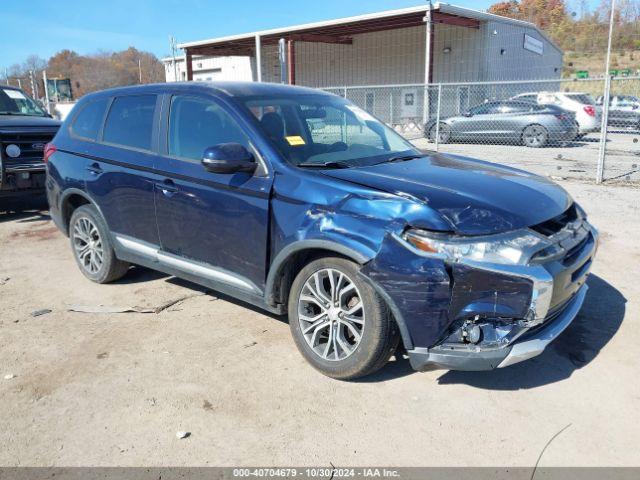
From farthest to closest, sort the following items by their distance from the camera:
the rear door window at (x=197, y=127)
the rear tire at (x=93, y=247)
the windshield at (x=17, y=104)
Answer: the windshield at (x=17, y=104)
the rear tire at (x=93, y=247)
the rear door window at (x=197, y=127)

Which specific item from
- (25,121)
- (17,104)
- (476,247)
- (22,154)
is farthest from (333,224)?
(17,104)

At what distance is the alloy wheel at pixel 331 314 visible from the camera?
10.8 ft

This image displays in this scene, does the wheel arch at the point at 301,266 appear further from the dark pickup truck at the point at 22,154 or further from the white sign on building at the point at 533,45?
the white sign on building at the point at 533,45

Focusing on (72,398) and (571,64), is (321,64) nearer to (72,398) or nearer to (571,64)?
(72,398)

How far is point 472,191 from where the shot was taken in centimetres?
325

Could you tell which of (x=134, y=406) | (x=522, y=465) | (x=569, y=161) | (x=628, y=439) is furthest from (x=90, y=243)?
(x=569, y=161)

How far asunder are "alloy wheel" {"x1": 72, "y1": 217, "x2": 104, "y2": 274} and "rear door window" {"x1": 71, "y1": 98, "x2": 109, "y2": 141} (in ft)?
2.66

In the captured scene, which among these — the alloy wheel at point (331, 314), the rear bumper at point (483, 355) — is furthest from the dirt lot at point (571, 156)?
the alloy wheel at point (331, 314)

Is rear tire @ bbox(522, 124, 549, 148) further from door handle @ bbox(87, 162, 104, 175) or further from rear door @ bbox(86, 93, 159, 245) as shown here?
door handle @ bbox(87, 162, 104, 175)

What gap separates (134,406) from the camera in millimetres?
3215

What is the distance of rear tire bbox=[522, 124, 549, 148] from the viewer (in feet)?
49.6

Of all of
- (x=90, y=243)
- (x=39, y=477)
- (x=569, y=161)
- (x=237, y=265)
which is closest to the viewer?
(x=39, y=477)

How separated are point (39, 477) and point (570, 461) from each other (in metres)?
2.60

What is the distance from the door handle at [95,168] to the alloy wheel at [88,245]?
51 cm
